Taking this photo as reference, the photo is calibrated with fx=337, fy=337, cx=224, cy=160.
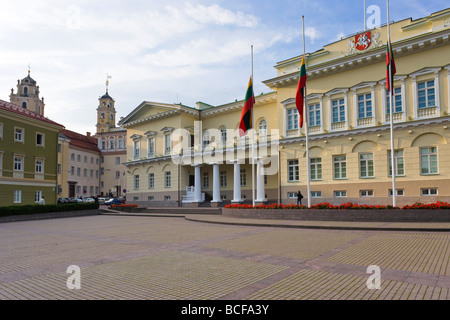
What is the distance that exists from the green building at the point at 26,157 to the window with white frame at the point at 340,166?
33.5 meters

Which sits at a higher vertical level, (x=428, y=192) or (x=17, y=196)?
(x=428, y=192)

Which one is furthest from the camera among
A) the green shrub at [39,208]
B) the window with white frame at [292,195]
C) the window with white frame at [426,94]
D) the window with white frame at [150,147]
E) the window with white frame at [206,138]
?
the window with white frame at [150,147]

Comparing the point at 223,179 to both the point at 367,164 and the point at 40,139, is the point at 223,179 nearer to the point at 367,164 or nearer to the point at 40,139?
the point at 367,164

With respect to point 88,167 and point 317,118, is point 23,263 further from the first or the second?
point 88,167

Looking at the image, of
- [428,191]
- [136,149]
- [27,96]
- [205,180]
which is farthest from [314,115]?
[27,96]

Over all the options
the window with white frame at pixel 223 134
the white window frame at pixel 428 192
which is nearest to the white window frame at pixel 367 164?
the white window frame at pixel 428 192

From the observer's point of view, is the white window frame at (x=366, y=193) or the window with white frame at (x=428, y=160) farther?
the white window frame at (x=366, y=193)

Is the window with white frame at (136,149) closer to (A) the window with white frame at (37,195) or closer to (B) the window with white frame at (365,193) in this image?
(A) the window with white frame at (37,195)

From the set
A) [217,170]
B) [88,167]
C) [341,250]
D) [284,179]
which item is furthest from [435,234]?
[88,167]

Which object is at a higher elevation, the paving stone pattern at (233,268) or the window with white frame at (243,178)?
the window with white frame at (243,178)

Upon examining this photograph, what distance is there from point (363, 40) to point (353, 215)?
15.6 m

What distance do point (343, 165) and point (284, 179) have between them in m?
5.40

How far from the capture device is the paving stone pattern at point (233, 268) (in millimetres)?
6125

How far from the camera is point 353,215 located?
62.5 feet
